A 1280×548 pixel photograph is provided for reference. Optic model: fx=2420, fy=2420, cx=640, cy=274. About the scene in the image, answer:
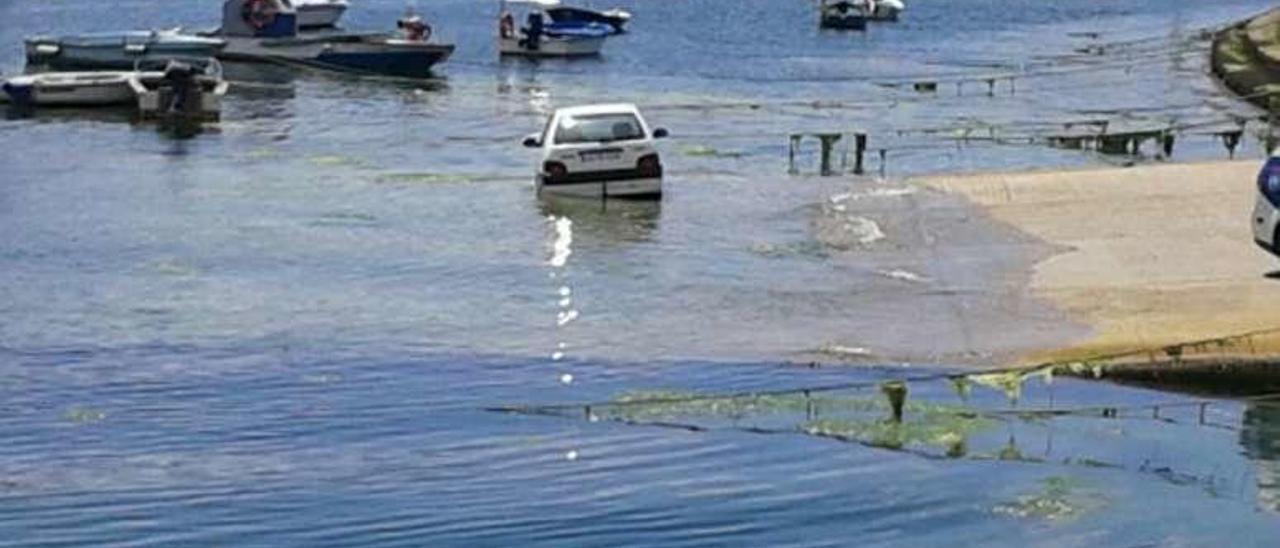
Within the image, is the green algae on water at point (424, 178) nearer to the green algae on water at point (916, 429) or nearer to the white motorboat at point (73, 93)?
the white motorboat at point (73, 93)

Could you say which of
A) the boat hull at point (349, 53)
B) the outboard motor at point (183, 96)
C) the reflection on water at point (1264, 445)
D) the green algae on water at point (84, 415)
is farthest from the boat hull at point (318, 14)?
the reflection on water at point (1264, 445)

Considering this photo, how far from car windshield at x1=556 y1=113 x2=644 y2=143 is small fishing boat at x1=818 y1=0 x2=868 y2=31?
64.4 meters

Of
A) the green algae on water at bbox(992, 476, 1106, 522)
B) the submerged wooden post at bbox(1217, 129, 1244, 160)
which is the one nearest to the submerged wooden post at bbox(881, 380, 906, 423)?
the green algae on water at bbox(992, 476, 1106, 522)

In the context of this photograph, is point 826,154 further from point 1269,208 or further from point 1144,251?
point 1269,208

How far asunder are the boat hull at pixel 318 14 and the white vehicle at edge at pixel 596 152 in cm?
4276

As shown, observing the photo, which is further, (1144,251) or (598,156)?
(598,156)

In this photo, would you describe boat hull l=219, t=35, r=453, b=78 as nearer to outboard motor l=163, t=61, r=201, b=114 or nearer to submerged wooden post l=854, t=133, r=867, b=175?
outboard motor l=163, t=61, r=201, b=114

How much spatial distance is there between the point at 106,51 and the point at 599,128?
124 feet

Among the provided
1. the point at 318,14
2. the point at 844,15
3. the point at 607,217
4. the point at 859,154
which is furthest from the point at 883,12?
the point at 607,217

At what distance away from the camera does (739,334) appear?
27.9 m

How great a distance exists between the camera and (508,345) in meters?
27.5

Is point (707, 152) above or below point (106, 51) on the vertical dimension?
above

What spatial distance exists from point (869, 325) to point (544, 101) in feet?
135

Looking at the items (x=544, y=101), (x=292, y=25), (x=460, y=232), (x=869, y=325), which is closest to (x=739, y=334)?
(x=869, y=325)
